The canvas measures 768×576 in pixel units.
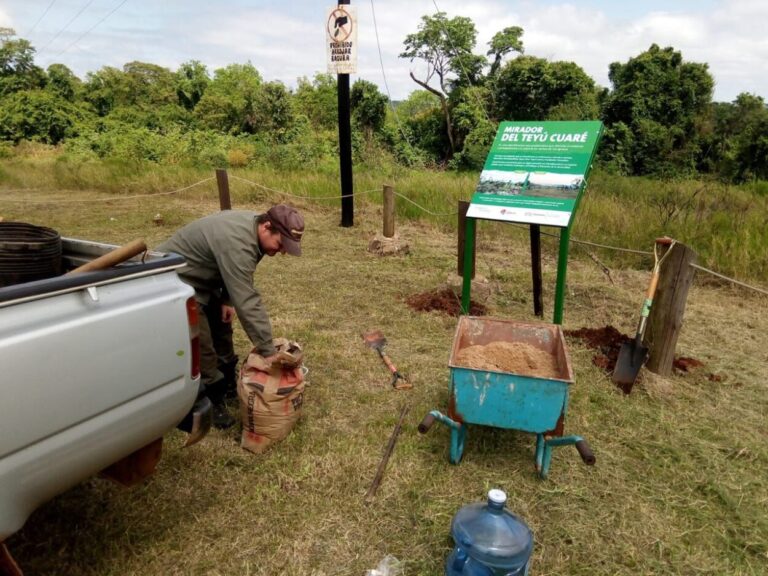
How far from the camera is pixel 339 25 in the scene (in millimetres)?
7523

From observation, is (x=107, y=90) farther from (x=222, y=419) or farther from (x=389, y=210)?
(x=222, y=419)

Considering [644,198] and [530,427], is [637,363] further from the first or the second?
[644,198]

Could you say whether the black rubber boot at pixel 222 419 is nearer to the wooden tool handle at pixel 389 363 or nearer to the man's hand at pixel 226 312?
the man's hand at pixel 226 312

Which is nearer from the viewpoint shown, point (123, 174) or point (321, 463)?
point (321, 463)

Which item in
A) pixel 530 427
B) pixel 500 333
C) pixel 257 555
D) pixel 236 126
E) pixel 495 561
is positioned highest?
pixel 236 126

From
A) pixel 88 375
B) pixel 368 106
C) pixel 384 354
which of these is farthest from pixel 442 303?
pixel 368 106

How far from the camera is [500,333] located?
3324 mm

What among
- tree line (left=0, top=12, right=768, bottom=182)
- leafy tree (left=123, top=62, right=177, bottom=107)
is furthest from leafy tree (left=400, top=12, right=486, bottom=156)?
leafy tree (left=123, top=62, right=177, bottom=107)

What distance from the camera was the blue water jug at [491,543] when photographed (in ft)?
6.40

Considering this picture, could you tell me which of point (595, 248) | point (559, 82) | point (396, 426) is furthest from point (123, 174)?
point (559, 82)

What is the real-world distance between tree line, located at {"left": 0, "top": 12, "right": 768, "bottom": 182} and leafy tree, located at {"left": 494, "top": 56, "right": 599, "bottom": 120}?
0.19 feet

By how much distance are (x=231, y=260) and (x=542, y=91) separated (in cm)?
2296

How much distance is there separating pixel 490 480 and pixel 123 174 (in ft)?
45.5

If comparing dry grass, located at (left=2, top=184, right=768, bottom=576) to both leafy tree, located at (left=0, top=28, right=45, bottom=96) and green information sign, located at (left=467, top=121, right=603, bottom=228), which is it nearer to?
green information sign, located at (left=467, top=121, right=603, bottom=228)
